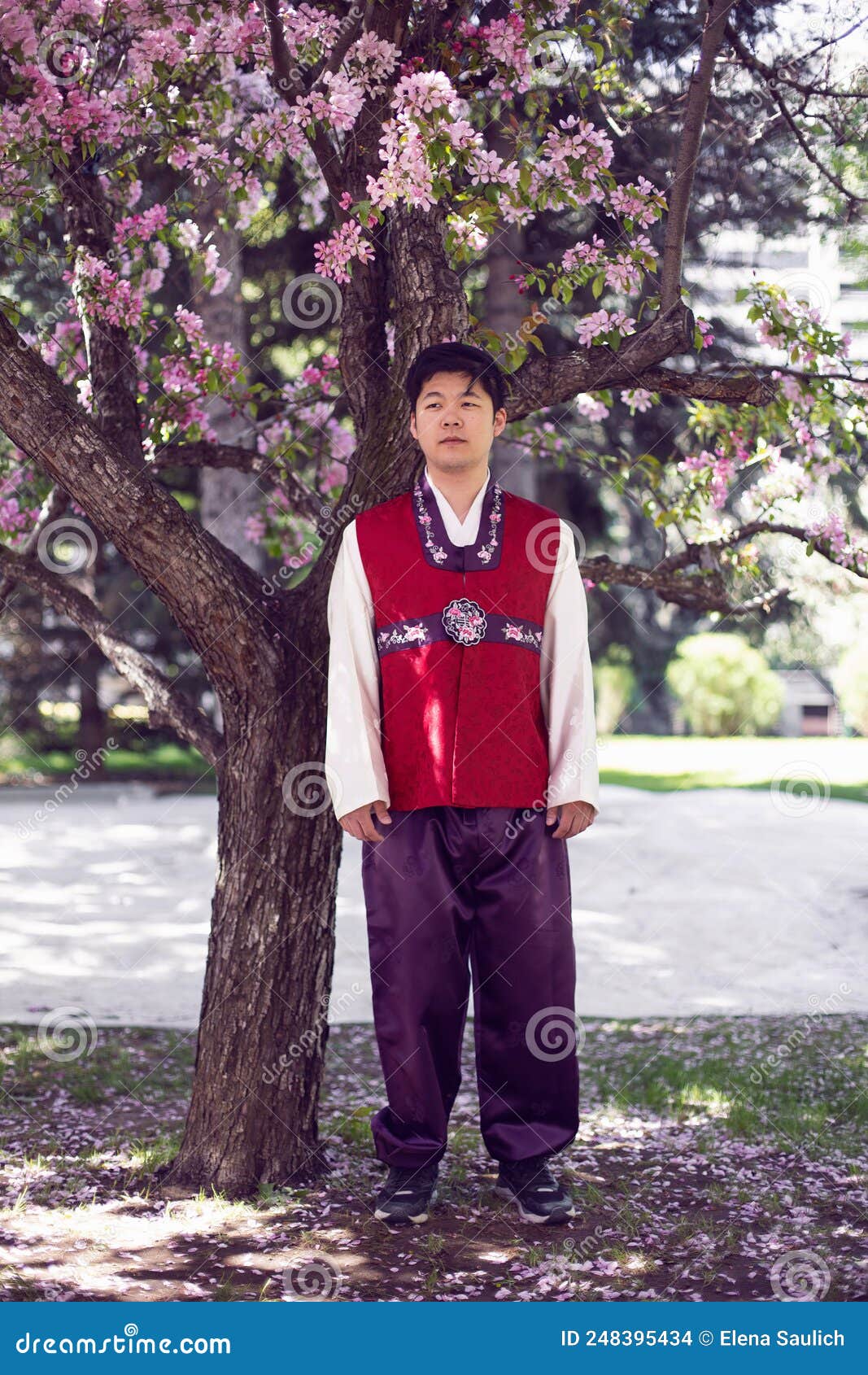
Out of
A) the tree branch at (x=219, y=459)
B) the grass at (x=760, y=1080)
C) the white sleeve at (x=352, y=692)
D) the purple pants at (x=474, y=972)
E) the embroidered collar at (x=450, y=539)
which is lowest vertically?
the grass at (x=760, y=1080)

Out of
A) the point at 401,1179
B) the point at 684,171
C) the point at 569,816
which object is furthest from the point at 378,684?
the point at 684,171

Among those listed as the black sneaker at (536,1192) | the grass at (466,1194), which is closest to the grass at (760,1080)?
the grass at (466,1194)

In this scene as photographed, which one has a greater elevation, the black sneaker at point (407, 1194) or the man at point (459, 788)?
the man at point (459, 788)

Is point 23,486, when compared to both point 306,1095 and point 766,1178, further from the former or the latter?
point 766,1178

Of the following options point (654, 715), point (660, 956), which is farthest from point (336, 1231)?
point (654, 715)

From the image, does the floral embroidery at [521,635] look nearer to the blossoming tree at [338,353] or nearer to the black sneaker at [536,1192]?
the blossoming tree at [338,353]

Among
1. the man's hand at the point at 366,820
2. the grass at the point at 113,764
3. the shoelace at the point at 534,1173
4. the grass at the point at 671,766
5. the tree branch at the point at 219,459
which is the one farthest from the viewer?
the grass at the point at 113,764

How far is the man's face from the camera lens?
11.0 ft

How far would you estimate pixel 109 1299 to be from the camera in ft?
9.33

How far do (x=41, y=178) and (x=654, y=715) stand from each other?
18900 mm

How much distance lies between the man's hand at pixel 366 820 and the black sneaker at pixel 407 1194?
81 centimetres

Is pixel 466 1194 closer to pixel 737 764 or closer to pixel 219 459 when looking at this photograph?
pixel 219 459

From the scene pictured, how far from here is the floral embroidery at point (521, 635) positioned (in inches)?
133

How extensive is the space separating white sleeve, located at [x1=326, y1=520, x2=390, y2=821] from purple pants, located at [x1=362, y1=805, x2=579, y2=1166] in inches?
5.2
